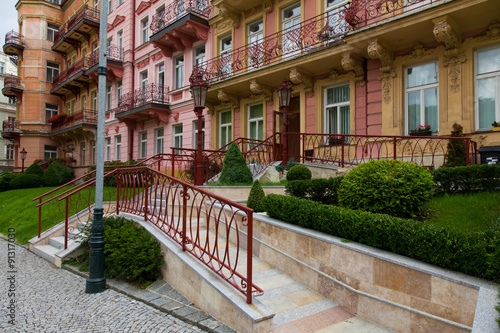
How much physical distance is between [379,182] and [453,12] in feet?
19.2

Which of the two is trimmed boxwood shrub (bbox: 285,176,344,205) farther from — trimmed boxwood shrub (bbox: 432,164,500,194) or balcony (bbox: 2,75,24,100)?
balcony (bbox: 2,75,24,100)

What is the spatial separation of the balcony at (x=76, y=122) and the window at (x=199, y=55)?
12.4 m

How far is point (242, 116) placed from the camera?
15.0 meters

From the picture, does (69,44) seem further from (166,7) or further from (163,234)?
(163,234)

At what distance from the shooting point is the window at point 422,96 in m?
9.43

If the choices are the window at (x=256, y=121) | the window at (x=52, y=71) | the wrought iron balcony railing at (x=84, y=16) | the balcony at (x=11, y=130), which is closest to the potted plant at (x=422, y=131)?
the window at (x=256, y=121)

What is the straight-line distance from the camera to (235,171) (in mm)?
9617

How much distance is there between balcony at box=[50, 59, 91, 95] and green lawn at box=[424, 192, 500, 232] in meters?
26.1

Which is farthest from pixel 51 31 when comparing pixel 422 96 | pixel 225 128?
pixel 422 96

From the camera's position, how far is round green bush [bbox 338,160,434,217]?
4.75 m

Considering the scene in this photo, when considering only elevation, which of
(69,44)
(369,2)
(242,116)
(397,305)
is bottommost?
(397,305)

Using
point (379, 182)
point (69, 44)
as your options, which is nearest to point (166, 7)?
point (69, 44)

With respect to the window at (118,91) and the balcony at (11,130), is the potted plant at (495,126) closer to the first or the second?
the window at (118,91)

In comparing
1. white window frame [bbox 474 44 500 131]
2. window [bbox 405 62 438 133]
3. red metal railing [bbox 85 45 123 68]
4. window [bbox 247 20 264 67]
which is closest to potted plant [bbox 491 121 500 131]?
white window frame [bbox 474 44 500 131]
